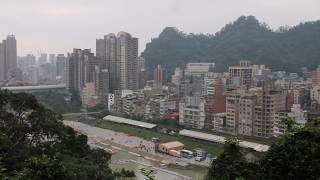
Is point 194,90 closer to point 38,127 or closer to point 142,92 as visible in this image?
point 142,92

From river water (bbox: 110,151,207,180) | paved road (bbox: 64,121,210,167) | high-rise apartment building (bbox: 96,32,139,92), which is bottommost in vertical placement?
river water (bbox: 110,151,207,180)

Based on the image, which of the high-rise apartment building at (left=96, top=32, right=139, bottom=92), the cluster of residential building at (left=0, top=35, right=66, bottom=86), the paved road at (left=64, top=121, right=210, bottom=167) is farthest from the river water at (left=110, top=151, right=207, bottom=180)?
the cluster of residential building at (left=0, top=35, right=66, bottom=86)

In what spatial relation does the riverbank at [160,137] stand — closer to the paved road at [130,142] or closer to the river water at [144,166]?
the paved road at [130,142]

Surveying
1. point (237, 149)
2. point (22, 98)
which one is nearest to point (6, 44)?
point (22, 98)

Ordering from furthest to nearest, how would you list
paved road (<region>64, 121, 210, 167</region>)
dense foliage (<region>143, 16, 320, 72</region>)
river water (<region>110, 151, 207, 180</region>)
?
dense foliage (<region>143, 16, 320, 72</region>) → paved road (<region>64, 121, 210, 167</region>) → river water (<region>110, 151, 207, 180</region>)

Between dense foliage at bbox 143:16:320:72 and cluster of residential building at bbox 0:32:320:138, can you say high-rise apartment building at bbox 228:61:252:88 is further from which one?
dense foliage at bbox 143:16:320:72

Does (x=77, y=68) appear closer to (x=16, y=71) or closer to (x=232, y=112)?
(x=16, y=71)

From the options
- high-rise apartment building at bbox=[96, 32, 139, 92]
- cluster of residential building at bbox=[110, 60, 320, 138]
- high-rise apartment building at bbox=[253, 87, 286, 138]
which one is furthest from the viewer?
high-rise apartment building at bbox=[96, 32, 139, 92]
